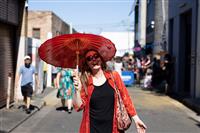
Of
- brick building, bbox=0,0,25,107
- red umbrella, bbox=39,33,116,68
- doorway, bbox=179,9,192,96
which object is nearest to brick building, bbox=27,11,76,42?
doorway, bbox=179,9,192,96

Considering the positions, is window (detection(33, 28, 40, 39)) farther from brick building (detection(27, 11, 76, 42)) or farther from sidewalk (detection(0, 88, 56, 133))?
sidewalk (detection(0, 88, 56, 133))

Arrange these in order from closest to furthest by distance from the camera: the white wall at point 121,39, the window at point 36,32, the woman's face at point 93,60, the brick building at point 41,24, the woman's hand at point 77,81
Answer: the woman's hand at point 77,81, the woman's face at point 93,60, the brick building at point 41,24, the window at point 36,32, the white wall at point 121,39

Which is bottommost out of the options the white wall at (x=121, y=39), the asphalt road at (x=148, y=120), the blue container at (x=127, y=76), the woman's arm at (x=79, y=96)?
the asphalt road at (x=148, y=120)

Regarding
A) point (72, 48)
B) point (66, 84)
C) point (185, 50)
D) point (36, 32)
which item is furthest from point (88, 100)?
point (36, 32)

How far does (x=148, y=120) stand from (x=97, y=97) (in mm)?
7922

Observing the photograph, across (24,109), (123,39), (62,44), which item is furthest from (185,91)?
(123,39)

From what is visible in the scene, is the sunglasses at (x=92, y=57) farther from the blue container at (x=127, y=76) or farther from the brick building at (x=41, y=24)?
the brick building at (x=41, y=24)

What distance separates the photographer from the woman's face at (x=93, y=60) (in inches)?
204

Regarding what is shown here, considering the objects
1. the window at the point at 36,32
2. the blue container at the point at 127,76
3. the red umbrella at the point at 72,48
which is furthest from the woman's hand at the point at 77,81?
the window at the point at 36,32

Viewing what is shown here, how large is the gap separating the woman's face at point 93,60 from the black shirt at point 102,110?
263mm

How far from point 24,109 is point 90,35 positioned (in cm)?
932

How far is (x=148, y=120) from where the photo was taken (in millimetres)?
12812

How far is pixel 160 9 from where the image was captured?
29984 millimetres

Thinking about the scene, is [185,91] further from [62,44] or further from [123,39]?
[123,39]
